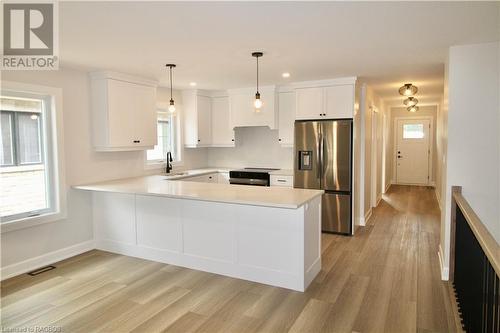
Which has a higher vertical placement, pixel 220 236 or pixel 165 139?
pixel 165 139

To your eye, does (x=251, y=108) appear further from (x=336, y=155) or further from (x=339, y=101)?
(x=336, y=155)

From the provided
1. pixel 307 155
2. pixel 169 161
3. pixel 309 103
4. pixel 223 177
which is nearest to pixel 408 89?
pixel 309 103

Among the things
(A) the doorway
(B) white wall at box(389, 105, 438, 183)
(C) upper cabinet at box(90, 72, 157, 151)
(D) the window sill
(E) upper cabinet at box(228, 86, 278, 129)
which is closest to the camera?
(D) the window sill

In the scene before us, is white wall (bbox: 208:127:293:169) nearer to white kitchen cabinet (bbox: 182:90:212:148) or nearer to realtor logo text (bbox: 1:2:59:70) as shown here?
white kitchen cabinet (bbox: 182:90:212:148)

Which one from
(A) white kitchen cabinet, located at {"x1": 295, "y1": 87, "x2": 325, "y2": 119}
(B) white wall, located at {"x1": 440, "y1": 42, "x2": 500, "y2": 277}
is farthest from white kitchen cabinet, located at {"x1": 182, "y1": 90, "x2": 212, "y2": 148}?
(B) white wall, located at {"x1": 440, "y1": 42, "x2": 500, "y2": 277}

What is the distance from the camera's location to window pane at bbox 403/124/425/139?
10.2m

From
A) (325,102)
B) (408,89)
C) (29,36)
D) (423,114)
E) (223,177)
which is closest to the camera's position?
(29,36)

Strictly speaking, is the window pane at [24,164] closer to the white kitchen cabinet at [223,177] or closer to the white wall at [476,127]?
the white kitchen cabinet at [223,177]

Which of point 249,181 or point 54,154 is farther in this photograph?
point 249,181

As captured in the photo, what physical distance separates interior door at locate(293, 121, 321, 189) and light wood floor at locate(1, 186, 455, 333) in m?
1.36

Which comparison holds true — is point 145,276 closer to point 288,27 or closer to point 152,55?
point 152,55

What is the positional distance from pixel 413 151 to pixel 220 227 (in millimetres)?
8579

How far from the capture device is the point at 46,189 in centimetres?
413

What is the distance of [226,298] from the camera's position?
3.17m
